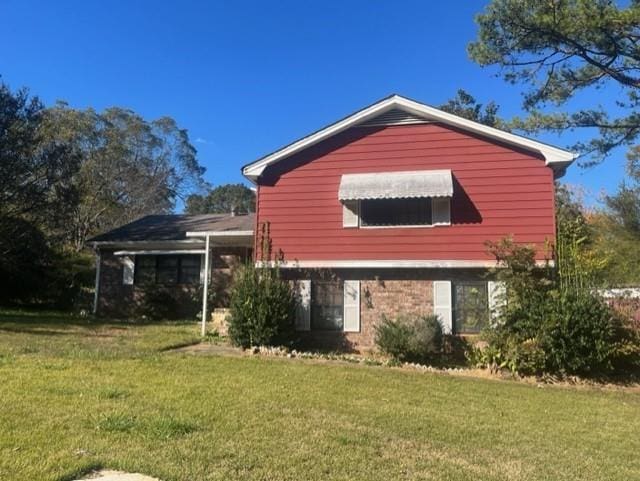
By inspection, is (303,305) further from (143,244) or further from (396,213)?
(143,244)

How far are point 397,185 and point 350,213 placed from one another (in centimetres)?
148

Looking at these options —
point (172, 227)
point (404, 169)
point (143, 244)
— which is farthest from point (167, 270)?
point (404, 169)

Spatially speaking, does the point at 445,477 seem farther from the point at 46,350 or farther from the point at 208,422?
the point at 46,350

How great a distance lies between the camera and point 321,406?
A: 7.34m

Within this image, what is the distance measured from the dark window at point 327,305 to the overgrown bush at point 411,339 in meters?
1.69

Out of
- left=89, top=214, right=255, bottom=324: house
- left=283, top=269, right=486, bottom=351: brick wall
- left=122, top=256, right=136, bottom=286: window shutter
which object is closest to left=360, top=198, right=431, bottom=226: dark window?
left=283, top=269, right=486, bottom=351: brick wall

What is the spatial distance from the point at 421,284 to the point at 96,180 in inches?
1354

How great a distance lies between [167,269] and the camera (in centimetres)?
2100

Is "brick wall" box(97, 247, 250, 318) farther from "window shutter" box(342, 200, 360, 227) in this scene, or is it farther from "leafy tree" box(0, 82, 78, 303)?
"window shutter" box(342, 200, 360, 227)

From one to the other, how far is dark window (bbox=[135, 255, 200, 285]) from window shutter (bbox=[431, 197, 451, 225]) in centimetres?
1009

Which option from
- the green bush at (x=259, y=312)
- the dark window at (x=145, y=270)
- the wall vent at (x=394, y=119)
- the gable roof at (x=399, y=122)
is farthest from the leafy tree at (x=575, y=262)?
the dark window at (x=145, y=270)

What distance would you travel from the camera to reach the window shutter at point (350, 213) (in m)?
14.3

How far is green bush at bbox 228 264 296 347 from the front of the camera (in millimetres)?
12953

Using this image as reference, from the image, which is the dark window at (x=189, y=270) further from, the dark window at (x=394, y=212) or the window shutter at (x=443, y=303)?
the window shutter at (x=443, y=303)
